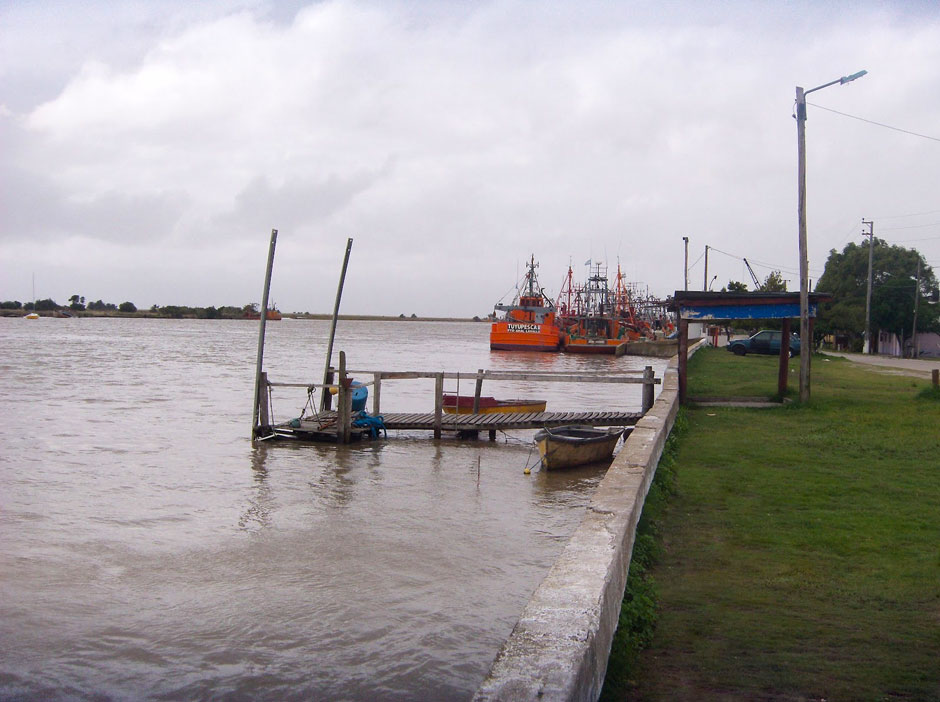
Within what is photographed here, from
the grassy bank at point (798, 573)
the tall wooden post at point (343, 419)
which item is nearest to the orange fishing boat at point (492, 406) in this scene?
the tall wooden post at point (343, 419)

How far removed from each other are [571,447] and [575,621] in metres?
11.0

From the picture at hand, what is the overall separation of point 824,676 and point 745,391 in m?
18.5

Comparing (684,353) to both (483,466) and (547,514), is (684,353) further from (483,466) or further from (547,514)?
(547,514)

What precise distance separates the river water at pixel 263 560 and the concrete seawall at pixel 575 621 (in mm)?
1454

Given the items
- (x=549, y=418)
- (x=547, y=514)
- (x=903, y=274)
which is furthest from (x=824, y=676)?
(x=903, y=274)

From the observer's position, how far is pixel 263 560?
9.32 m

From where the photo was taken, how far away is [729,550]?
708 centimetres

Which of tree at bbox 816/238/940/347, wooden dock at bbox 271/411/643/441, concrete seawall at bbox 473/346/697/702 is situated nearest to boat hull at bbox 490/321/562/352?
tree at bbox 816/238/940/347

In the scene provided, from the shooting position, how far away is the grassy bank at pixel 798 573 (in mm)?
4609

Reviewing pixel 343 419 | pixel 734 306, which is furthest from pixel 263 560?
pixel 734 306

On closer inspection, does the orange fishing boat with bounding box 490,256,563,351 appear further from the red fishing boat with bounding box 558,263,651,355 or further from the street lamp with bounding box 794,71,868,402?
the street lamp with bounding box 794,71,868,402

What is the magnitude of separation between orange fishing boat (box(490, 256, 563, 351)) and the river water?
5039 centimetres

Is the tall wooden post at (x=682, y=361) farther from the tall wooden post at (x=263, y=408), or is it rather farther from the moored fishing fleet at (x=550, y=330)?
the moored fishing fleet at (x=550, y=330)

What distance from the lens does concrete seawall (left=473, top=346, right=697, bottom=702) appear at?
3.52 meters
